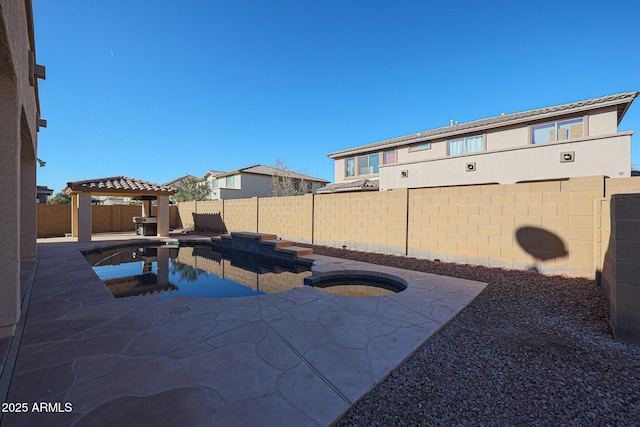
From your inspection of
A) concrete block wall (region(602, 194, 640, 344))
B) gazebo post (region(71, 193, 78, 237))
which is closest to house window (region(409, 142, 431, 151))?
concrete block wall (region(602, 194, 640, 344))

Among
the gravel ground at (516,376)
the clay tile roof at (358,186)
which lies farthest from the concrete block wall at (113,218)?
the gravel ground at (516,376)

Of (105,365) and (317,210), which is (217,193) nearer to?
(317,210)

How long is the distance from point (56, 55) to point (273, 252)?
8.47 m

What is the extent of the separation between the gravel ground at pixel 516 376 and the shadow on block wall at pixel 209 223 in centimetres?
1612

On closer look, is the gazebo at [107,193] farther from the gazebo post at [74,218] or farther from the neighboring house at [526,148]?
the neighboring house at [526,148]

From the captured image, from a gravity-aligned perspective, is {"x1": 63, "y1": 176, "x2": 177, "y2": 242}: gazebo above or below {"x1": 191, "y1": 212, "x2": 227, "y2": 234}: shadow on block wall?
above

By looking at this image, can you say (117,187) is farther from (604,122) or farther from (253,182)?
(604,122)

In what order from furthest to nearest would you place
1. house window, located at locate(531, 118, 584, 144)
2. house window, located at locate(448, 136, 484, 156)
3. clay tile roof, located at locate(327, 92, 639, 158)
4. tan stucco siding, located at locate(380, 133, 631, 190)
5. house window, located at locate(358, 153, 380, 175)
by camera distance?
house window, located at locate(358, 153, 380, 175) → house window, located at locate(448, 136, 484, 156) → house window, located at locate(531, 118, 584, 144) → clay tile roof, located at locate(327, 92, 639, 158) → tan stucco siding, located at locate(380, 133, 631, 190)

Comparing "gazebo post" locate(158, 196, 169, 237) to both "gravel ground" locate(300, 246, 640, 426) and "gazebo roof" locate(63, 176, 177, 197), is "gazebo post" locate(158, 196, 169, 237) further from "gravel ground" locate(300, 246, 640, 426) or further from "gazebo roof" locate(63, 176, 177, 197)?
"gravel ground" locate(300, 246, 640, 426)

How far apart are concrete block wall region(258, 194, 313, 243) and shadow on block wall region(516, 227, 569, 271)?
7558mm

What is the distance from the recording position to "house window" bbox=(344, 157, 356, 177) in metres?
19.5

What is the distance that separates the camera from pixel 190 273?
7.56 m

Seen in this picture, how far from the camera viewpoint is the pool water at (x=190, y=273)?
5840 millimetres

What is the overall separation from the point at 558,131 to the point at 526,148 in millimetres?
2666
